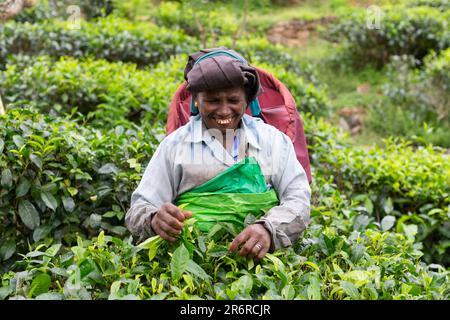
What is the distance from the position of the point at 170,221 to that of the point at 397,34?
7.25 m

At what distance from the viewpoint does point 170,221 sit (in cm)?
222

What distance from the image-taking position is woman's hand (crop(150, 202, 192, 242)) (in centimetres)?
221

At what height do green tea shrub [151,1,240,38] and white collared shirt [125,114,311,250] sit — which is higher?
white collared shirt [125,114,311,250]

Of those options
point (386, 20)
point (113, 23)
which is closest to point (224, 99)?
point (113, 23)

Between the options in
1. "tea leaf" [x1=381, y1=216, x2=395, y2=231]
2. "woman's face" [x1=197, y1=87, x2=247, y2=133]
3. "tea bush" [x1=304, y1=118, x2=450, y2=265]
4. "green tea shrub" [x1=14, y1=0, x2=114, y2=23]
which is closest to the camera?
"woman's face" [x1=197, y1=87, x2=247, y2=133]

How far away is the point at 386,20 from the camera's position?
28.9 feet

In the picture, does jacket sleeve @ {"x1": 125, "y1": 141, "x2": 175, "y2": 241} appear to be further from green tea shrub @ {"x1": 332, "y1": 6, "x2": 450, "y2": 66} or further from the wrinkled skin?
green tea shrub @ {"x1": 332, "y1": 6, "x2": 450, "y2": 66}

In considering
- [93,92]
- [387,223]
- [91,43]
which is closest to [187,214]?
[387,223]

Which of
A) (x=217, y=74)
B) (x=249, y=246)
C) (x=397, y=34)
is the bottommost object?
(x=397, y=34)

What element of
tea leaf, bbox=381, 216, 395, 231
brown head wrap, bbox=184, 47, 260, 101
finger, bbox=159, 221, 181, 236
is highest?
brown head wrap, bbox=184, 47, 260, 101

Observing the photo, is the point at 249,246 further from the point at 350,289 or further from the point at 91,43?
the point at 91,43

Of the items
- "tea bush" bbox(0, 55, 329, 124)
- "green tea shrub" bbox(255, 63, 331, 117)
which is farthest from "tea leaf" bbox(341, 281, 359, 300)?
"green tea shrub" bbox(255, 63, 331, 117)

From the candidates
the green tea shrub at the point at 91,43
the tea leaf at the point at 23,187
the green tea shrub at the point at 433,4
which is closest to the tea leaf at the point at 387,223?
the tea leaf at the point at 23,187
